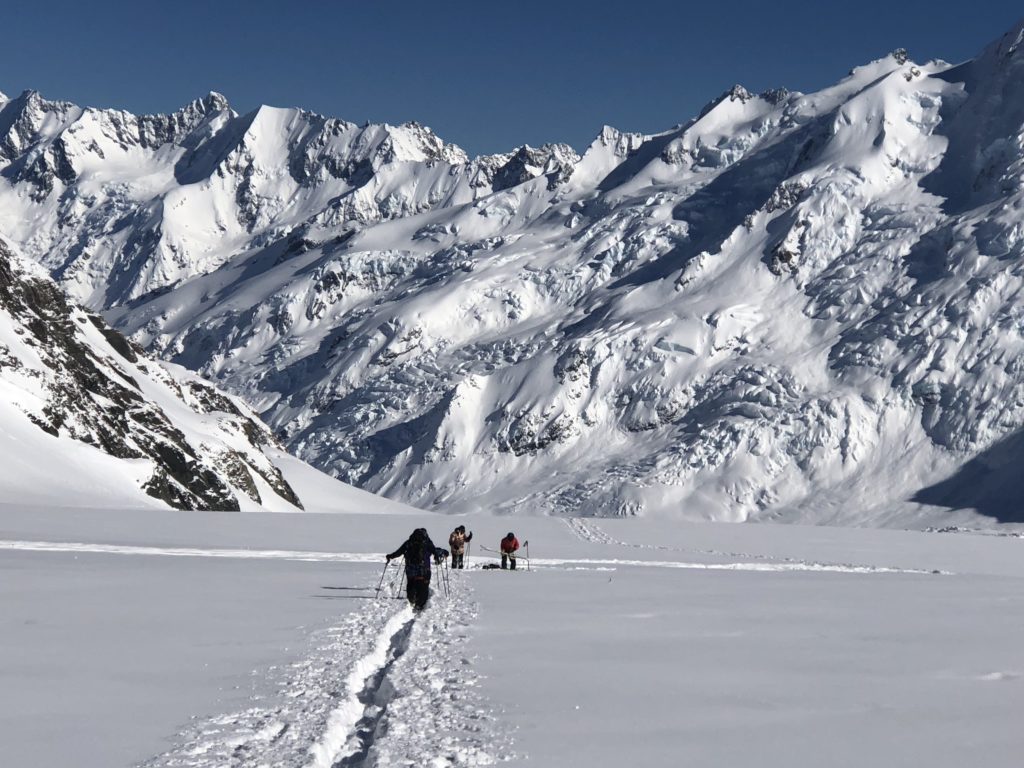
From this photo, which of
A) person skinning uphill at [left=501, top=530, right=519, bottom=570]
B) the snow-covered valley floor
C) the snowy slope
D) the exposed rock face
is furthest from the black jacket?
the exposed rock face

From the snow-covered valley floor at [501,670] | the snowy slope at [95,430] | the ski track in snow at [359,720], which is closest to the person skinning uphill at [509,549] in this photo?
the snow-covered valley floor at [501,670]

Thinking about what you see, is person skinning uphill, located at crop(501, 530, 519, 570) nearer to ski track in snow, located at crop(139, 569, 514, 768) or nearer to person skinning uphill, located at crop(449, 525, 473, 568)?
person skinning uphill, located at crop(449, 525, 473, 568)

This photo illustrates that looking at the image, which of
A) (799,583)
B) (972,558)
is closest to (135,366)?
(972,558)

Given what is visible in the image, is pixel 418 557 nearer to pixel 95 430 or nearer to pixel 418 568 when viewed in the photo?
pixel 418 568

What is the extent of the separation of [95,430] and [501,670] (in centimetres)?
6002

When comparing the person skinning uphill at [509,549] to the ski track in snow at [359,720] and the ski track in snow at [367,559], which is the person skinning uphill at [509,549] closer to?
the ski track in snow at [367,559]

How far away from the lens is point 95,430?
68.2 metres

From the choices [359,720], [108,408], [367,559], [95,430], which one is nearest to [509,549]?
[367,559]

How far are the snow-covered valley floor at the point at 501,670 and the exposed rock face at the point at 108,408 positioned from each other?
133 ft

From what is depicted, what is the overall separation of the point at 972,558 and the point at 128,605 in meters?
34.9

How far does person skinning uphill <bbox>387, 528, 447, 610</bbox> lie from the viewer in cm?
2105

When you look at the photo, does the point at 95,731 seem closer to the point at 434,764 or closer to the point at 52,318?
the point at 434,764

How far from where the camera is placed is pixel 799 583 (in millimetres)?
27391

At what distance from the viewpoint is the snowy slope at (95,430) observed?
60.8m
